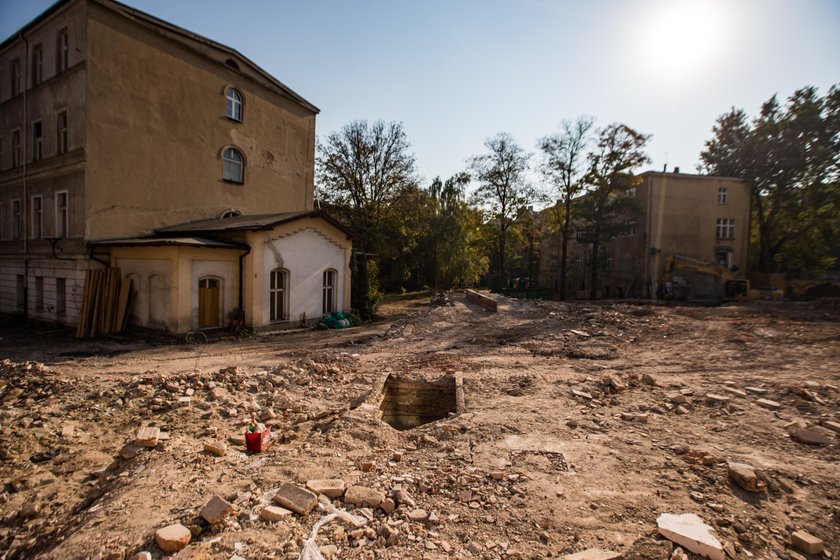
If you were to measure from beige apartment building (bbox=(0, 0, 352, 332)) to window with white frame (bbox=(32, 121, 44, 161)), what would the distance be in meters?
0.08

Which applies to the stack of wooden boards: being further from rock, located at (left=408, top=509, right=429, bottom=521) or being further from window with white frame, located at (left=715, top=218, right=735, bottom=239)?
window with white frame, located at (left=715, top=218, right=735, bottom=239)


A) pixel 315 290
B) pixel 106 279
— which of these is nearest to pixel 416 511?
pixel 315 290

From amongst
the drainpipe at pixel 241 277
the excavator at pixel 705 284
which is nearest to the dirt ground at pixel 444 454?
the drainpipe at pixel 241 277

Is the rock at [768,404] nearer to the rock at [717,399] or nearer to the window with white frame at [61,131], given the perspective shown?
the rock at [717,399]

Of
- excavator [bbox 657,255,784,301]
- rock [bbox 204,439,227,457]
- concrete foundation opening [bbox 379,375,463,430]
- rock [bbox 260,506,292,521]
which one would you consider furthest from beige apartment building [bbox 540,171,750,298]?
rock [bbox 260,506,292,521]

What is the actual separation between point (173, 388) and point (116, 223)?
42.2ft

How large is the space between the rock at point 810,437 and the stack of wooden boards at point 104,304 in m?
18.8

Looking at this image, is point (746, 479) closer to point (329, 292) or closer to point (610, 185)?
point (329, 292)

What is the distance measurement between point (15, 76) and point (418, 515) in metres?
27.8

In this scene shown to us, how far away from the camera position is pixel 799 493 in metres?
4.21

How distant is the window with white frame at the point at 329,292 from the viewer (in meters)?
18.6

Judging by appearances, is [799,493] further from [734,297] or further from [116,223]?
[734,297]

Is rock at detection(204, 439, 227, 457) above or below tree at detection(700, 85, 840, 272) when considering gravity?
below

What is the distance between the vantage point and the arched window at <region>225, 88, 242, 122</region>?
66.2ft
